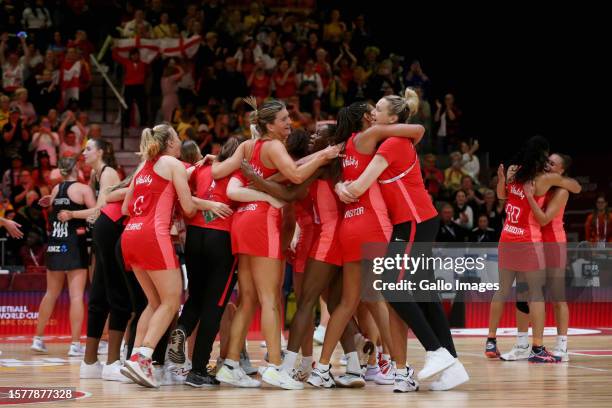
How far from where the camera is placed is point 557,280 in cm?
899

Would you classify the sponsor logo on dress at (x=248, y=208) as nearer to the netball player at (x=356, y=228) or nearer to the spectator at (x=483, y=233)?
the netball player at (x=356, y=228)

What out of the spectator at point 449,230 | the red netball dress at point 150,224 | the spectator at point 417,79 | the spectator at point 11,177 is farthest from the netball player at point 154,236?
the spectator at point 417,79

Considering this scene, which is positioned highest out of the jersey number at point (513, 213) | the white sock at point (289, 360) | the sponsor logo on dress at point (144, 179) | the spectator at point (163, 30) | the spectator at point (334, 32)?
the spectator at point (334, 32)

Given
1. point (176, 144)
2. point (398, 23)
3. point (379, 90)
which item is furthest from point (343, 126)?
point (398, 23)

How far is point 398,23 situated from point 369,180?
1408 centimetres

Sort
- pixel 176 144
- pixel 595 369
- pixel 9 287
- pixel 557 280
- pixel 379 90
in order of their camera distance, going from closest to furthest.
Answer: pixel 176 144
pixel 595 369
pixel 557 280
pixel 9 287
pixel 379 90

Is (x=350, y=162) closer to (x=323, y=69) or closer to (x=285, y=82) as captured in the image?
(x=285, y=82)

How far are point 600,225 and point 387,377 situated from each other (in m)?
8.30

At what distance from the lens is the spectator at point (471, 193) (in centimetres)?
1515

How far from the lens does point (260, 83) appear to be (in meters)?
17.2

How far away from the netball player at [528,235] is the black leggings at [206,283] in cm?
281

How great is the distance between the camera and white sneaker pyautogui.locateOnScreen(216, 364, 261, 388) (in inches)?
283

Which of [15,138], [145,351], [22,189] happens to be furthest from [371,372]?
[15,138]

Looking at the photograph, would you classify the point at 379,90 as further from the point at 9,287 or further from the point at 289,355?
the point at 289,355
